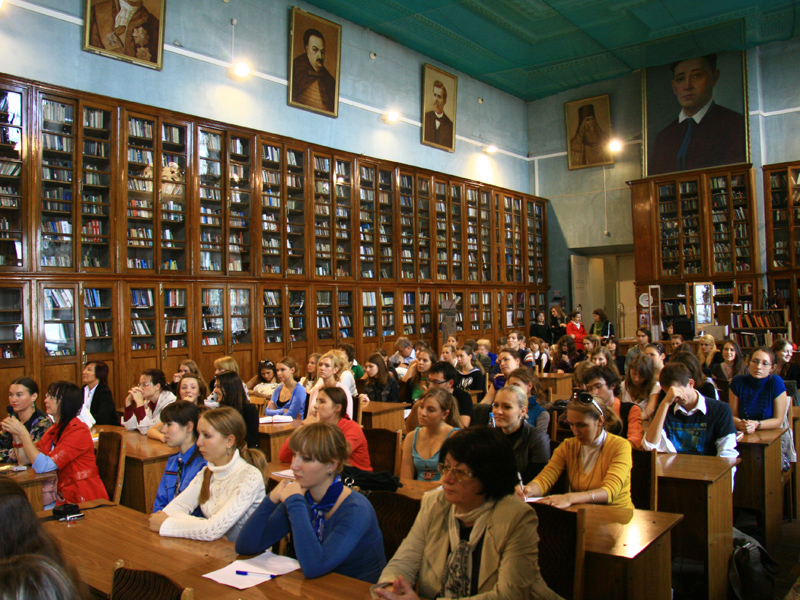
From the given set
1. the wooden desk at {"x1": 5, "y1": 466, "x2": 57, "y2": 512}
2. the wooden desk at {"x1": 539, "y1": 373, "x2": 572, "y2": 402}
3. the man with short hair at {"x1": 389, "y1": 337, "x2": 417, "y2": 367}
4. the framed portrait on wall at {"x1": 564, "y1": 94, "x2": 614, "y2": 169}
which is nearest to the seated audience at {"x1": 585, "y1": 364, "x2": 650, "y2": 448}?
the wooden desk at {"x1": 5, "y1": 466, "x2": 57, "y2": 512}

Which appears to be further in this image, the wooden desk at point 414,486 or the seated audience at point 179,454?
the seated audience at point 179,454

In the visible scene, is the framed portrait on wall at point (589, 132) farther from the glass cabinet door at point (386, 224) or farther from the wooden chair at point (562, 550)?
the wooden chair at point (562, 550)

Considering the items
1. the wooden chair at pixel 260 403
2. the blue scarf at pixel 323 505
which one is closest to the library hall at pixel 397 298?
the blue scarf at pixel 323 505

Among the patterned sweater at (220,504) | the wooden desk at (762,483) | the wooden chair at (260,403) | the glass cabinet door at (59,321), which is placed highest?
the glass cabinet door at (59,321)

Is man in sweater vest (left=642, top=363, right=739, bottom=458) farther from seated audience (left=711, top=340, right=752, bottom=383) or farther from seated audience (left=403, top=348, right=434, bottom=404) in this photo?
seated audience (left=403, top=348, right=434, bottom=404)

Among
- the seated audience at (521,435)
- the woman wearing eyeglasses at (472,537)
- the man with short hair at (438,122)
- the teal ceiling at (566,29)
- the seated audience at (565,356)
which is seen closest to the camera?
the woman wearing eyeglasses at (472,537)

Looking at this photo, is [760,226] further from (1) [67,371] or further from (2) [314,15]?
(1) [67,371]

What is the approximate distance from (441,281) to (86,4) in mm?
7857

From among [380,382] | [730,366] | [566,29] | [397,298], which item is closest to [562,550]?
[380,382]

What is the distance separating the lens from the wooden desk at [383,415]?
584 centimetres

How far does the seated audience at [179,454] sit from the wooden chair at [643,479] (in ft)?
7.34

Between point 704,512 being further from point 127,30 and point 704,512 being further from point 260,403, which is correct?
point 127,30

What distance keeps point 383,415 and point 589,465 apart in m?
3.11

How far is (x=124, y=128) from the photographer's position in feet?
26.6
